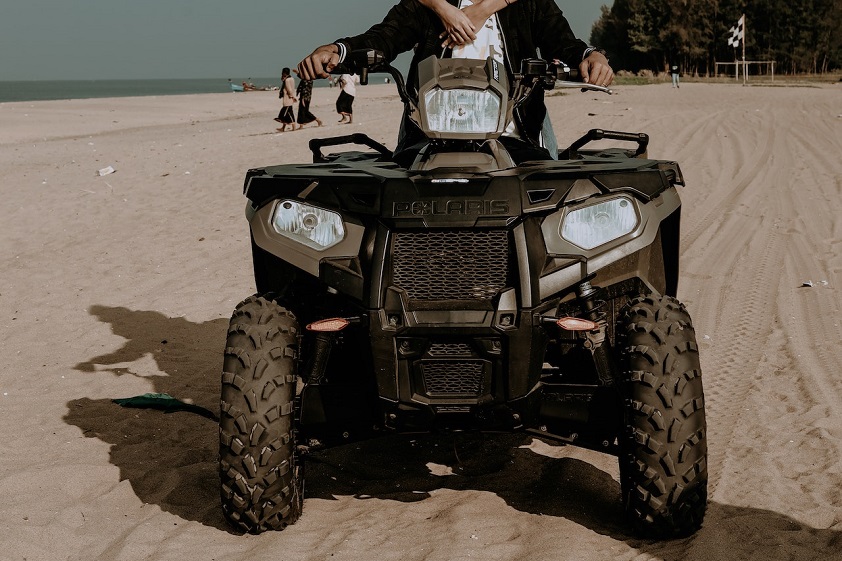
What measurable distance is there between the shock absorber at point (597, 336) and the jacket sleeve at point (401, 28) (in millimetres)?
1859

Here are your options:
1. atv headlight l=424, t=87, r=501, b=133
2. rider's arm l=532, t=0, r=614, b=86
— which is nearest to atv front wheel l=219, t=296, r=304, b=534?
atv headlight l=424, t=87, r=501, b=133

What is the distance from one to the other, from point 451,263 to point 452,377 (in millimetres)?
426

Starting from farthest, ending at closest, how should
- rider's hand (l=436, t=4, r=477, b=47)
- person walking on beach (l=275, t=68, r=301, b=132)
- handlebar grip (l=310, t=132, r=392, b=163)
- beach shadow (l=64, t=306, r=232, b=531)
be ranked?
person walking on beach (l=275, t=68, r=301, b=132)
handlebar grip (l=310, t=132, r=392, b=163)
rider's hand (l=436, t=4, r=477, b=47)
beach shadow (l=64, t=306, r=232, b=531)

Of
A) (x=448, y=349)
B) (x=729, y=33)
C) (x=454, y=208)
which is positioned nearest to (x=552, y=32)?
(x=454, y=208)

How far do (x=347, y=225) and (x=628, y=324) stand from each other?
1.14 meters

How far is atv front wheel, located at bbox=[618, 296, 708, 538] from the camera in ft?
12.9

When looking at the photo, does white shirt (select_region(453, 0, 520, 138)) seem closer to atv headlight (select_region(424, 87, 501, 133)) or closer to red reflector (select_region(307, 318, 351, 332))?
atv headlight (select_region(424, 87, 501, 133))

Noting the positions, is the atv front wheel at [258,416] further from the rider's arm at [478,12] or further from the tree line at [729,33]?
the tree line at [729,33]

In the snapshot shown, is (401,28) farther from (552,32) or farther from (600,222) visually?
(600,222)

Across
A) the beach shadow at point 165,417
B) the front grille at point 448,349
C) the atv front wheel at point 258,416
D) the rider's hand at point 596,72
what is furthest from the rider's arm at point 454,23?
the beach shadow at point 165,417

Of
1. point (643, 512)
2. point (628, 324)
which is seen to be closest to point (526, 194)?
point (628, 324)

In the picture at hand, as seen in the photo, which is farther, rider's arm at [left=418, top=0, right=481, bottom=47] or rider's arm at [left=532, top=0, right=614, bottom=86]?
rider's arm at [left=532, top=0, right=614, bottom=86]

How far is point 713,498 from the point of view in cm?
466

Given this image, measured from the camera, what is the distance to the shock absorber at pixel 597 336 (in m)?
4.08
